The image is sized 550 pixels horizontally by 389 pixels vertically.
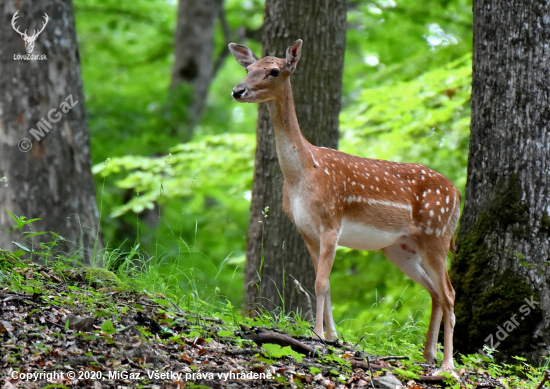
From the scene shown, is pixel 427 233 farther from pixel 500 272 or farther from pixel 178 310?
pixel 178 310

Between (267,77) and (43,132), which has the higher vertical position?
(267,77)

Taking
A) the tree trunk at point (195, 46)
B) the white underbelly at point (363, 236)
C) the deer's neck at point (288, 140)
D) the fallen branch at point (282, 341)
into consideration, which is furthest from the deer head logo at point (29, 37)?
the tree trunk at point (195, 46)

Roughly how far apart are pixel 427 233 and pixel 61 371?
2.95m

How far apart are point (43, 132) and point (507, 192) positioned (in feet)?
14.9

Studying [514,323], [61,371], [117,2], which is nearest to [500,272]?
[514,323]

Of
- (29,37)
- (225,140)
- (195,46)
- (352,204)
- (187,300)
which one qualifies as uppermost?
(29,37)

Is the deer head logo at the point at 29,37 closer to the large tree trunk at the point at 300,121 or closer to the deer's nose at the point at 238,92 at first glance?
the large tree trunk at the point at 300,121

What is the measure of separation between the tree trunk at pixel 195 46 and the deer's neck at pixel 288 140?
9.26m

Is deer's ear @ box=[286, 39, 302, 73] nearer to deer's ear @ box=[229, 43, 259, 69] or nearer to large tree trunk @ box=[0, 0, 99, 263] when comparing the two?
deer's ear @ box=[229, 43, 259, 69]

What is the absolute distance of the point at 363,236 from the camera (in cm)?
487

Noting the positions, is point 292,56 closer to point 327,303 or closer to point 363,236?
point 363,236

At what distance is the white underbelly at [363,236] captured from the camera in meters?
4.81

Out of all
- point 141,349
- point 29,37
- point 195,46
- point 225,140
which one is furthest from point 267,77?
point 195,46

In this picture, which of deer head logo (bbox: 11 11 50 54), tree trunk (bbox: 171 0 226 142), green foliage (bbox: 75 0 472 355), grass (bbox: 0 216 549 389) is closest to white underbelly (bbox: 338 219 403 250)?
green foliage (bbox: 75 0 472 355)
